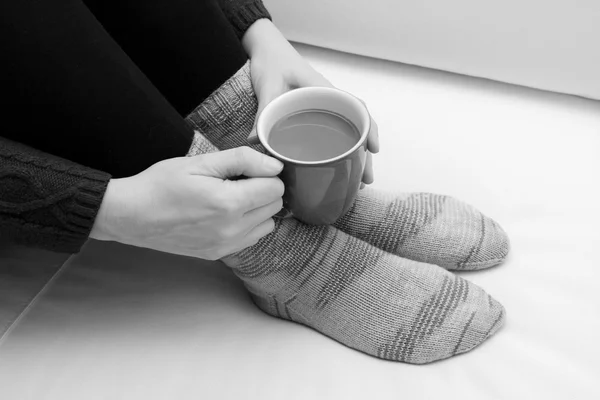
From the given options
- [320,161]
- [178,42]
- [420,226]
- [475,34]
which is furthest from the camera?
[475,34]

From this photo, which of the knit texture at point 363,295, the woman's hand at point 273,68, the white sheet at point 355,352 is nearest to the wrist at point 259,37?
the woman's hand at point 273,68

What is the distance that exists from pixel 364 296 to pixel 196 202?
0.84 feet

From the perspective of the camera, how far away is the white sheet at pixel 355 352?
1.95 feet

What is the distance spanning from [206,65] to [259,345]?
33 cm

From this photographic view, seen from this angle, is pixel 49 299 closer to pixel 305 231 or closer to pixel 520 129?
pixel 305 231

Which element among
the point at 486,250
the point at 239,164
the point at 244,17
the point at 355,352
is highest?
the point at 244,17

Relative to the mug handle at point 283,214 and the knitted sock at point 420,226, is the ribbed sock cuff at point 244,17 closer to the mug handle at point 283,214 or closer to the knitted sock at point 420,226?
the knitted sock at point 420,226

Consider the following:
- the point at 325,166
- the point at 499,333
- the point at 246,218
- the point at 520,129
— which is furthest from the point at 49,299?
the point at 520,129

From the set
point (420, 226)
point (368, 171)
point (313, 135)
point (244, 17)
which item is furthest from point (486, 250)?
point (244, 17)

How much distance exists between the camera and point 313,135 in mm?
509

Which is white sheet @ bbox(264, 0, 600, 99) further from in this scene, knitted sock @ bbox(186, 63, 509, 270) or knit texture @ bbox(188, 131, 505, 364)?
knit texture @ bbox(188, 131, 505, 364)

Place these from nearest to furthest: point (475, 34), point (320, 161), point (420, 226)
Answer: point (320, 161) → point (420, 226) → point (475, 34)

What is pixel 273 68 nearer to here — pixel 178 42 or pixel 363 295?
pixel 178 42

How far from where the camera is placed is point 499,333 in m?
0.63
